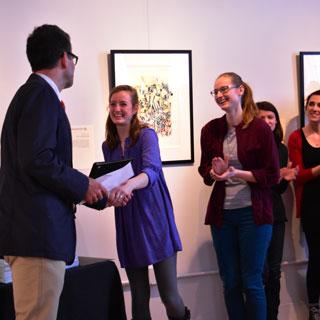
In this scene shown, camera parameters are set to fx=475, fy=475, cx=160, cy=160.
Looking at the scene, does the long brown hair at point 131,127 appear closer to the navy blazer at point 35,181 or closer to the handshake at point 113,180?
the handshake at point 113,180

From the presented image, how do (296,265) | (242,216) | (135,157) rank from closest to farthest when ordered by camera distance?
(135,157) < (242,216) < (296,265)

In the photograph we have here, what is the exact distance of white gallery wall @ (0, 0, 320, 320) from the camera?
8.86ft

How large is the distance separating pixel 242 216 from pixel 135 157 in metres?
0.62

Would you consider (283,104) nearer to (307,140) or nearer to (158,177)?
(307,140)

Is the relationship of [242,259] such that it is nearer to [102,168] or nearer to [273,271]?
[273,271]

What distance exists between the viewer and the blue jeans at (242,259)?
2361 millimetres

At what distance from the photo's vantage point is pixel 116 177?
6.36ft

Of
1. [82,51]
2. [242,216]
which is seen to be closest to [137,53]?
[82,51]

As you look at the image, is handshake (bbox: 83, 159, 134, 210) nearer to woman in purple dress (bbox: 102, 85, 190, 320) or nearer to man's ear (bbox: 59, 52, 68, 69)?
woman in purple dress (bbox: 102, 85, 190, 320)

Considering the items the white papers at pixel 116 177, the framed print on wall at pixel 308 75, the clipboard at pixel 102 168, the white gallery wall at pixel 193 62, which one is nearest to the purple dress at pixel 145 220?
the white papers at pixel 116 177

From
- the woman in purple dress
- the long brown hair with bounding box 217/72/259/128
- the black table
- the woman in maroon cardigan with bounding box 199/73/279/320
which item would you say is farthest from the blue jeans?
the black table

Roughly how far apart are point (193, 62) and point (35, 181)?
171 cm

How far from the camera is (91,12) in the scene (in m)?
2.75

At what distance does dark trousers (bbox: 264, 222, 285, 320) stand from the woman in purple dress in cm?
70
